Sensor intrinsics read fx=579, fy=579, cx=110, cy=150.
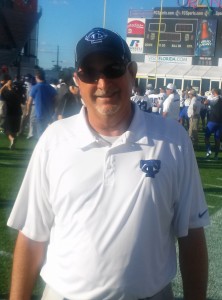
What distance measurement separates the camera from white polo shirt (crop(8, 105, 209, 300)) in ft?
6.46

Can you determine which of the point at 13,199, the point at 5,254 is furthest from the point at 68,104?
the point at 5,254

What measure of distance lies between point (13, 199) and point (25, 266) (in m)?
5.64

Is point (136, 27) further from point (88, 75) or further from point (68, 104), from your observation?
point (88, 75)

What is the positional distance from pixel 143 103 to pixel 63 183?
1409 cm

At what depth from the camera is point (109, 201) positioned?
1.97m

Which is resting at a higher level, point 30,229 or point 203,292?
point 30,229

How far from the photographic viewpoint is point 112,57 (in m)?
2.07

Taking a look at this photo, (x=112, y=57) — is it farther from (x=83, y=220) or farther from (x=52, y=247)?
(x=52, y=247)

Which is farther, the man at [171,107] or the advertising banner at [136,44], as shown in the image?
the advertising banner at [136,44]

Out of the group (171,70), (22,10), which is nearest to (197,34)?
(171,70)

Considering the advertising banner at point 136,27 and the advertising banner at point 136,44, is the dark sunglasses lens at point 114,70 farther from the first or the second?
the advertising banner at point 136,27

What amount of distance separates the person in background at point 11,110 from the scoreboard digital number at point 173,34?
3828cm

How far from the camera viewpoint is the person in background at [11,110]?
1312cm

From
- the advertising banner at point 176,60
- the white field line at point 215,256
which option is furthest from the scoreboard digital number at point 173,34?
the white field line at point 215,256
